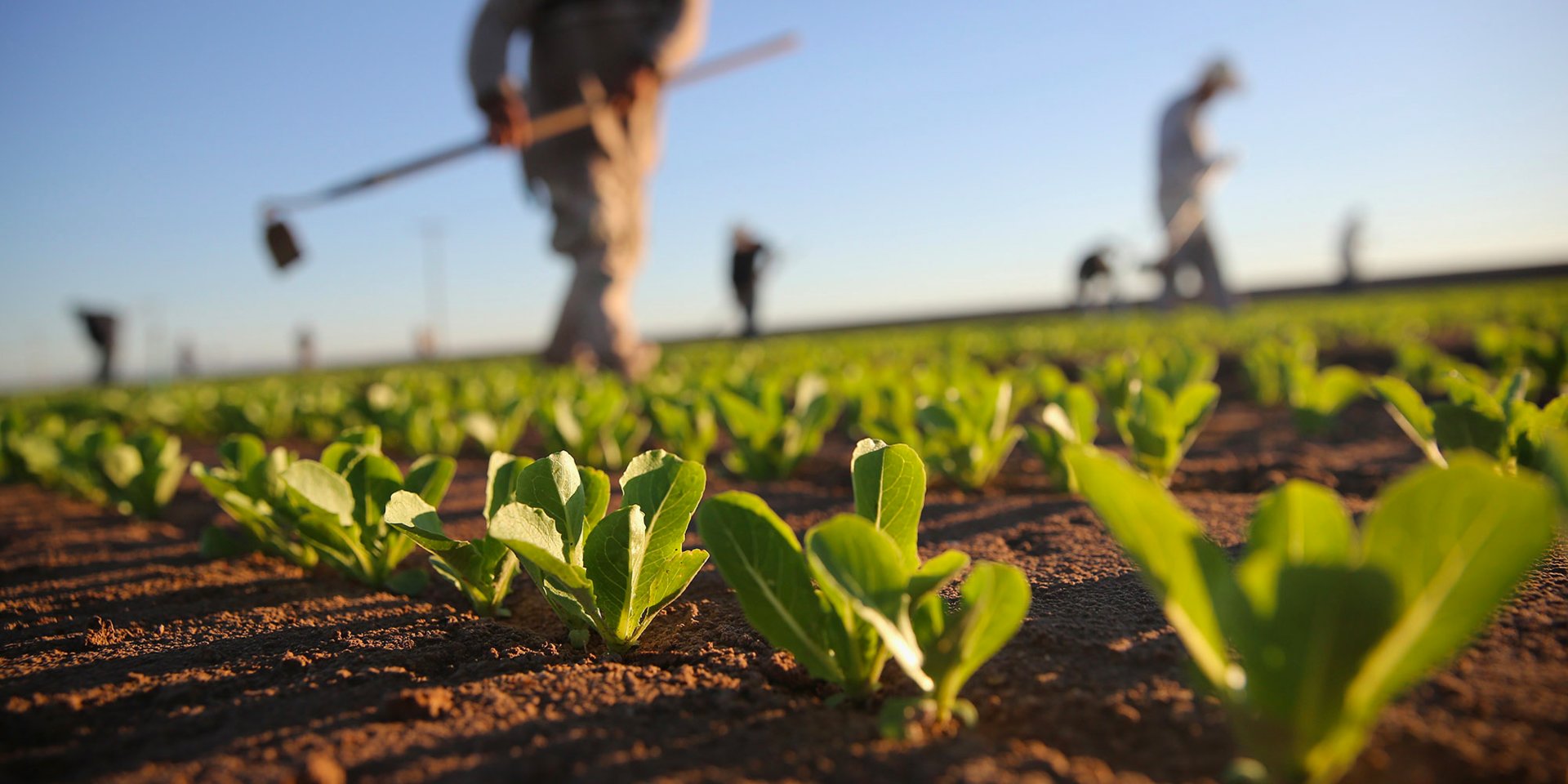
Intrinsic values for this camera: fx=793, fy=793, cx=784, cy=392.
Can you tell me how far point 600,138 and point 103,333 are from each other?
1381 centimetres

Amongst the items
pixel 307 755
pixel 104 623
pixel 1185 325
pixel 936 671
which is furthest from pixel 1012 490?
pixel 1185 325

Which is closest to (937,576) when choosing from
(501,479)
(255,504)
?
(501,479)

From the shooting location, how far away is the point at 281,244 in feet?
20.2

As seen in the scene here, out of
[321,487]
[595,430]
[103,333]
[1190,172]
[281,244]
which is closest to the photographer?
[321,487]

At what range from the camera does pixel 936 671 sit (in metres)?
0.95

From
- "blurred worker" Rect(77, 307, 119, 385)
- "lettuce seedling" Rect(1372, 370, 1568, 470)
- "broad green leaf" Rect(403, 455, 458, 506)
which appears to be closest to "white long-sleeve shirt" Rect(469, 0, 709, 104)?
"broad green leaf" Rect(403, 455, 458, 506)

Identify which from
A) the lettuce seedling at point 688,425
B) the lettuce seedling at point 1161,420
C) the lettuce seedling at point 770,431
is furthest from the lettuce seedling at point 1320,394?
the lettuce seedling at point 688,425

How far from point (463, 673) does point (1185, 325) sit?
32.0 ft

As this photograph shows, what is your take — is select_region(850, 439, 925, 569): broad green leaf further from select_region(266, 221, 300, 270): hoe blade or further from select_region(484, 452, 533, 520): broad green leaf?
select_region(266, 221, 300, 270): hoe blade

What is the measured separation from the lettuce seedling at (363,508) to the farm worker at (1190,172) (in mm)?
14279

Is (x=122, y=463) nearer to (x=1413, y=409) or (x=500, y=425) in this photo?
(x=500, y=425)

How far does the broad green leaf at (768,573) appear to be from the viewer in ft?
3.38

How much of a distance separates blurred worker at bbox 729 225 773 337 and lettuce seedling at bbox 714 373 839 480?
11157 mm

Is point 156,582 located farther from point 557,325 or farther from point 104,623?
point 557,325
